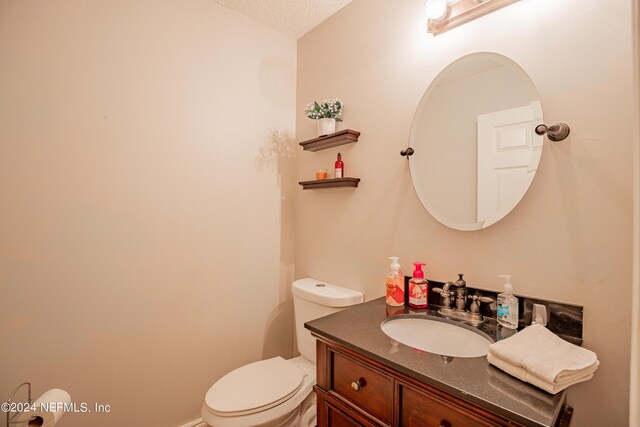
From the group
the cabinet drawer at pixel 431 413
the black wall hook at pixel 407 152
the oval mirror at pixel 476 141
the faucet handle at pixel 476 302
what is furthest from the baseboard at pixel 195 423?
the black wall hook at pixel 407 152

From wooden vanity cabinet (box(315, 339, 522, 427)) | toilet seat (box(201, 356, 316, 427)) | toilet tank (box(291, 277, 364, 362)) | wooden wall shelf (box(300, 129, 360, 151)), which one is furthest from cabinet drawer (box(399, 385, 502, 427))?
wooden wall shelf (box(300, 129, 360, 151))

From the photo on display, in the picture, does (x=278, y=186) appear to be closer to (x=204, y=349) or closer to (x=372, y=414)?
(x=204, y=349)

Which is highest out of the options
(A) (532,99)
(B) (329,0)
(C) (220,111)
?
(B) (329,0)

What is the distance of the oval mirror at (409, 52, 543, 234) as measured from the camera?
40.3 inches

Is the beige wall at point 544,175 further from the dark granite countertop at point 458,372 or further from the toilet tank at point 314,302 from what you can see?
the dark granite countertop at point 458,372

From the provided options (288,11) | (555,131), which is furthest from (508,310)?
(288,11)

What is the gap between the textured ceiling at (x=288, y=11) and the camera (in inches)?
66.6

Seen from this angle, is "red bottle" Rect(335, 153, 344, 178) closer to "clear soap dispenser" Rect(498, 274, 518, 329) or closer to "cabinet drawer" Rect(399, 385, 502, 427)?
"clear soap dispenser" Rect(498, 274, 518, 329)

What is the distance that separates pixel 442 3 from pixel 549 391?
4.46 ft

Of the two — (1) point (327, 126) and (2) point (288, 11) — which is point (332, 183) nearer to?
(1) point (327, 126)

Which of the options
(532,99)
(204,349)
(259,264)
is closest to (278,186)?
(259,264)

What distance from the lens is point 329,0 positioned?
166 centimetres

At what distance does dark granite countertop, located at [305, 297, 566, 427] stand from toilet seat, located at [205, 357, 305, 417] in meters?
0.45

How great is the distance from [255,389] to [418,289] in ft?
2.76
